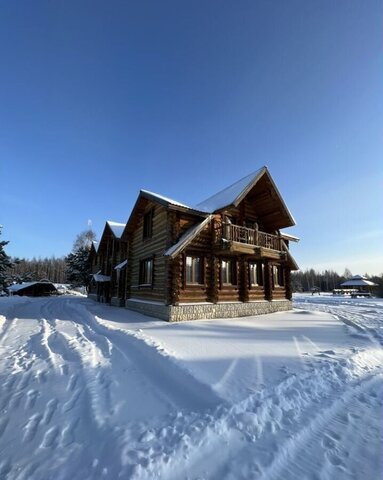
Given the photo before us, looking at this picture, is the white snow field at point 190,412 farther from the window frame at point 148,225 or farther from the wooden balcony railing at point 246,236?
the window frame at point 148,225

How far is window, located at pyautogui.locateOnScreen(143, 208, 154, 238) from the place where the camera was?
17766 millimetres

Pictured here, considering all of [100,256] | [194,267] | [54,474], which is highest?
[100,256]

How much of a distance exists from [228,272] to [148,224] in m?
6.62

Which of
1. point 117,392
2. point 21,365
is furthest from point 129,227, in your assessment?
point 117,392

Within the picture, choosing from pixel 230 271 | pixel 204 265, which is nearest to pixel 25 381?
pixel 204 265

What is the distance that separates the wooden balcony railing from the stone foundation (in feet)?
13.2

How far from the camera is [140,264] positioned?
62.1ft

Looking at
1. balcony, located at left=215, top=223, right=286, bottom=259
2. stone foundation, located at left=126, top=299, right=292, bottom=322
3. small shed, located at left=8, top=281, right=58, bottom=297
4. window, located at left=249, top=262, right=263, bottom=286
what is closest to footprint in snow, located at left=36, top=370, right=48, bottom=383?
stone foundation, located at left=126, top=299, right=292, bottom=322

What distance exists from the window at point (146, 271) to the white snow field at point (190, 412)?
30.3 ft

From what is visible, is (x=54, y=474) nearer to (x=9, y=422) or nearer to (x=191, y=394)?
(x=9, y=422)

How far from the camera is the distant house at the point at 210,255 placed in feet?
47.2

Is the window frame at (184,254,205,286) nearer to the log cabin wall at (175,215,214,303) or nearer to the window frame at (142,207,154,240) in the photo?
the log cabin wall at (175,215,214,303)

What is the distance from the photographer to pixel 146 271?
1811cm

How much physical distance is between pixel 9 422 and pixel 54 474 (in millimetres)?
1638
